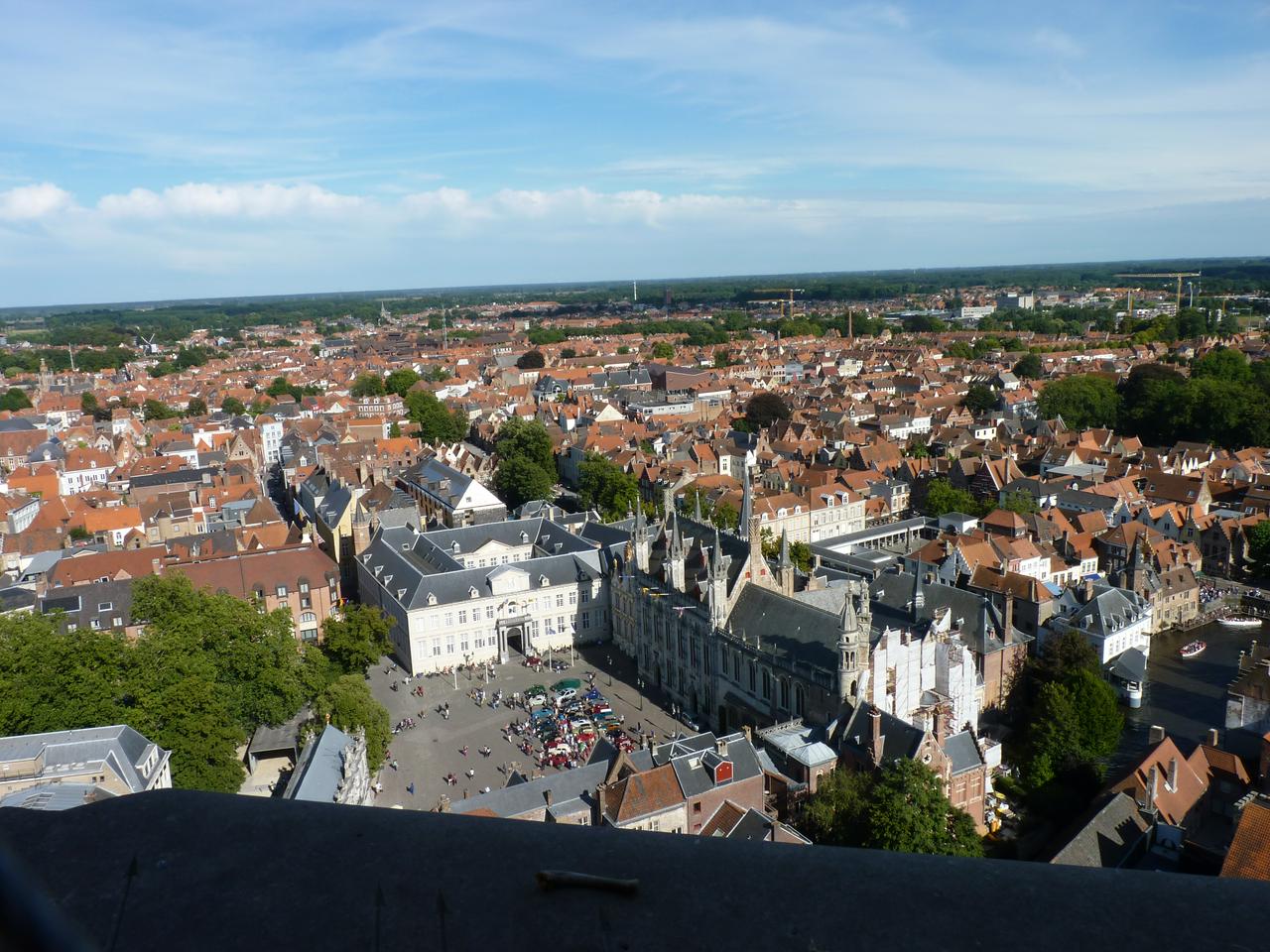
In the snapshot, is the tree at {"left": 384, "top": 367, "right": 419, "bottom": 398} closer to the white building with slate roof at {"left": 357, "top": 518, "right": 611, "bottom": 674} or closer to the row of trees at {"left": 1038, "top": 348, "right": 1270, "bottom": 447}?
the row of trees at {"left": 1038, "top": 348, "right": 1270, "bottom": 447}

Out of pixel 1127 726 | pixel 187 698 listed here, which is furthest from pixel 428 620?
pixel 1127 726

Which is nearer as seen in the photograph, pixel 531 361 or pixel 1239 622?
pixel 1239 622

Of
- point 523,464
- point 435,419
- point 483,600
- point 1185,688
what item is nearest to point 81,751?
point 483,600

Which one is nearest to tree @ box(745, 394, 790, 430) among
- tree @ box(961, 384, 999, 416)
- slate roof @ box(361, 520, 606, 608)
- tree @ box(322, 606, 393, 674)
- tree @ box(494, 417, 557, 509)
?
tree @ box(961, 384, 999, 416)

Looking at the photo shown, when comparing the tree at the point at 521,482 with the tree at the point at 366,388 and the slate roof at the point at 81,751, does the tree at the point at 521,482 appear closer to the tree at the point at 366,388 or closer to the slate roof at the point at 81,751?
the slate roof at the point at 81,751

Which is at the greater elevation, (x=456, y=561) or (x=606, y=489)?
(x=456, y=561)

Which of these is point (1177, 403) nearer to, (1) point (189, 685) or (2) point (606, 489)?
(2) point (606, 489)

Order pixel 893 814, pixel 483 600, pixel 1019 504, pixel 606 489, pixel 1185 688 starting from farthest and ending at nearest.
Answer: pixel 606 489 < pixel 1019 504 < pixel 483 600 < pixel 1185 688 < pixel 893 814
